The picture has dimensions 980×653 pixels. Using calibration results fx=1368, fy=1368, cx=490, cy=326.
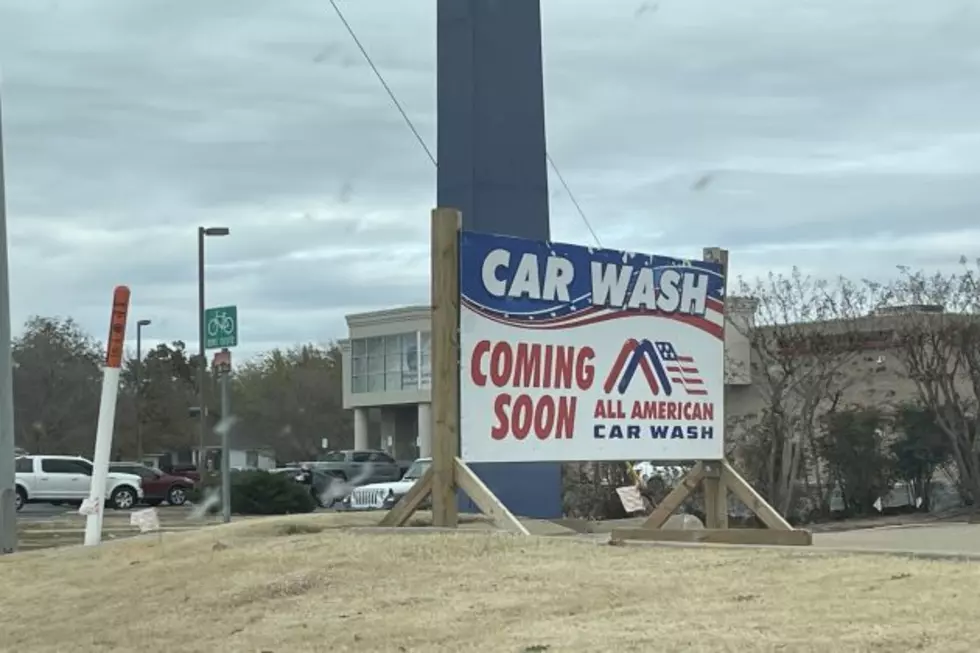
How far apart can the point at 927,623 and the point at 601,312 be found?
6.79 m

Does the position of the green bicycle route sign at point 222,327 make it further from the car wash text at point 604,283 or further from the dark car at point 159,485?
the dark car at point 159,485

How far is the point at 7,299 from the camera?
Answer: 16.2m

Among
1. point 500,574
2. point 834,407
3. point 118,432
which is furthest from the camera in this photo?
point 118,432

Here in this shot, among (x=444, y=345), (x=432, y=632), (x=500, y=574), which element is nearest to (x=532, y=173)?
(x=444, y=345)

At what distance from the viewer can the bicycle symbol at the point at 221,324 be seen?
725 inches

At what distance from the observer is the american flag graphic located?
45.8 feet

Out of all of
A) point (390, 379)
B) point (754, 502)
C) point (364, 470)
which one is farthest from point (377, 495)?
point (390, 379)

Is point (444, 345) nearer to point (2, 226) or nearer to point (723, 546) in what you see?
point (723, 546)

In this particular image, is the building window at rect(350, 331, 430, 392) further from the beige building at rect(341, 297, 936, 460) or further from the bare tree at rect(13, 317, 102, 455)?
the bare tree at rect(13, 317, 102, 455)

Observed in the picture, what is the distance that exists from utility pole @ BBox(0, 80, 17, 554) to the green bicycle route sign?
124 inches

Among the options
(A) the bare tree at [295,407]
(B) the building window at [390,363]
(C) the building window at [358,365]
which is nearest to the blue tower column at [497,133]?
(A) the bare tree at [295,407]

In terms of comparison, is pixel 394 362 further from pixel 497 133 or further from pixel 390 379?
pixel 497 133

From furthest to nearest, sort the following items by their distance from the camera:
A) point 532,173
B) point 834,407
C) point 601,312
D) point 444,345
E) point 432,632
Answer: point 834,407, point 532,173, point 601,312, point 444,345, point 432,632

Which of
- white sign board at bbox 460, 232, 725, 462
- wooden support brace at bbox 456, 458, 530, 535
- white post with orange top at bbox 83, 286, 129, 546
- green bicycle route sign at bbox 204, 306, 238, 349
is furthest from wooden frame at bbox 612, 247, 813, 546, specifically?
green bicycle route sign at bbox 204, 306, 238, 349
